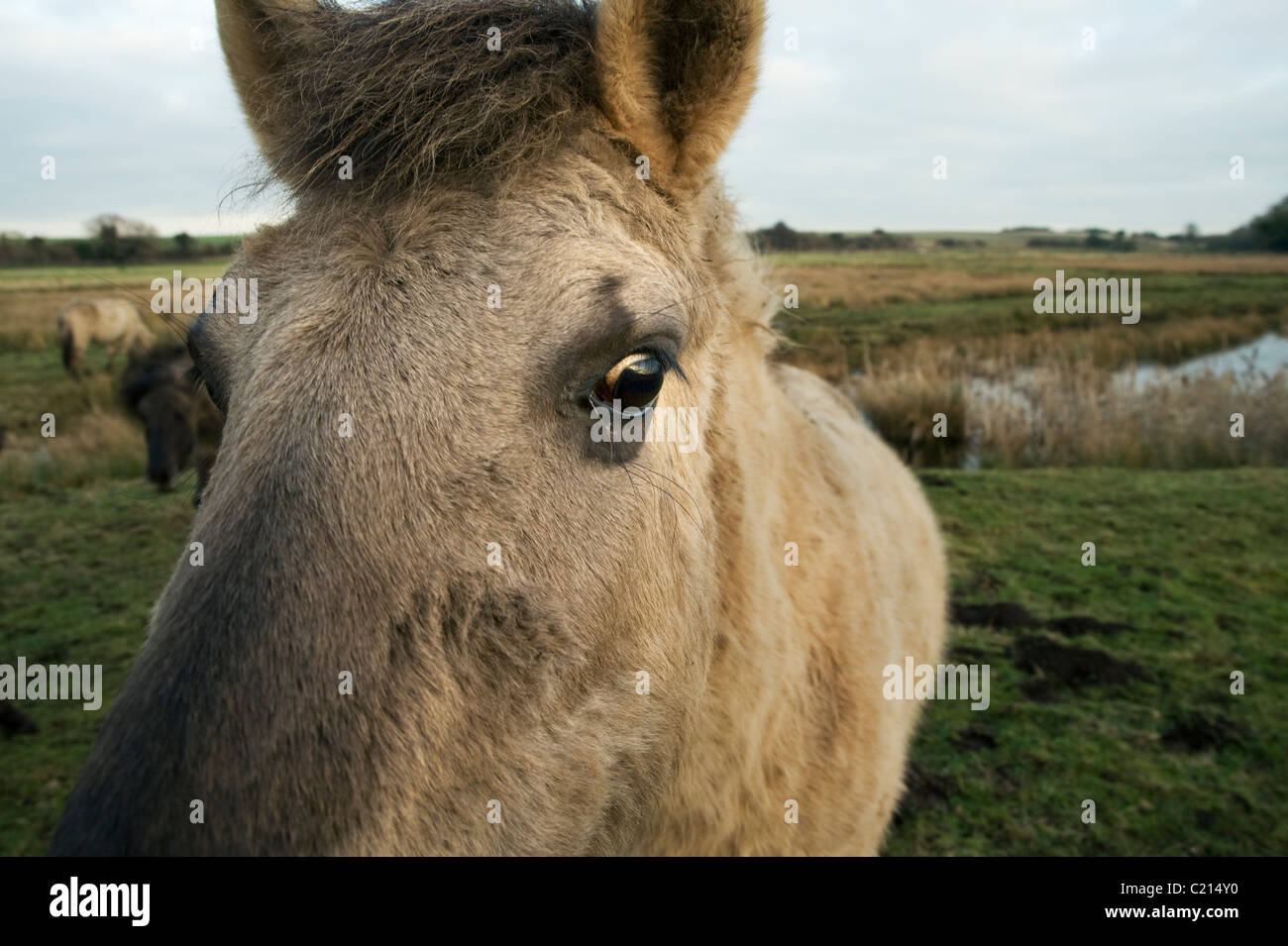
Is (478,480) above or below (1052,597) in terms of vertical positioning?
above

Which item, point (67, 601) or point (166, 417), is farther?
point (166, 417)

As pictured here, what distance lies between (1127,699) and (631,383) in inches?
223

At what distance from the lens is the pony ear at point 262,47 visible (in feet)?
7.56

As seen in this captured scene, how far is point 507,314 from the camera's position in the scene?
1.70 metres

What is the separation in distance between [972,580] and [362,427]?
7.42 metres

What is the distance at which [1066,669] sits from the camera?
19.6 ft

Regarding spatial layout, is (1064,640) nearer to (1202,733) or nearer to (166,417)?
(1202,733)

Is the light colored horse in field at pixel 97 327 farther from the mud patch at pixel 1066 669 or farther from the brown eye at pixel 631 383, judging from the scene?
the brown eye at pixel 631 383

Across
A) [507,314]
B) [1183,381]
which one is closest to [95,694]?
[507,314]

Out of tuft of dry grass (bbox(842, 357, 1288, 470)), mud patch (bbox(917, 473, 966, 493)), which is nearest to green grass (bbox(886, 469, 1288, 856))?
mud patch (bbox(917, 473, 966, 493))

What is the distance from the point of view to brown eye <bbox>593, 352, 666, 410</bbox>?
1.83 m

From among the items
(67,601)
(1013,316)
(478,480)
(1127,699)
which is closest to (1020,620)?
(1127,699)

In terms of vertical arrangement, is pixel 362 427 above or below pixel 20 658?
above
